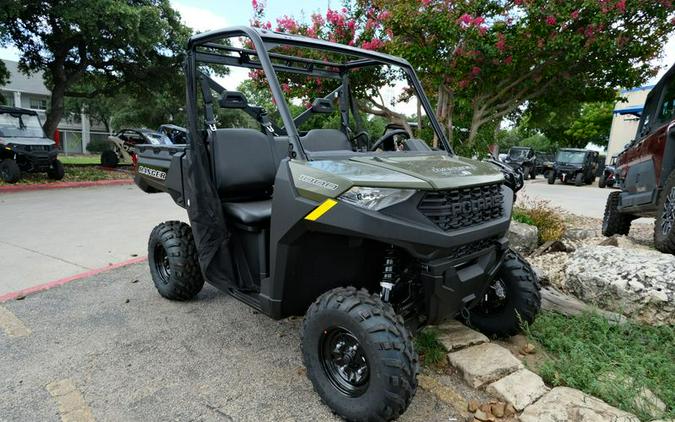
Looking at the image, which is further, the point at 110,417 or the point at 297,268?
the point at 297,268

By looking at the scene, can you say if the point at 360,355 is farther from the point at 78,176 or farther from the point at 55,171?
the point at 78,176

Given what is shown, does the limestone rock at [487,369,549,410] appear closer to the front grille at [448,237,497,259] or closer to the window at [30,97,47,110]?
the front grille at [448,237,497,259]

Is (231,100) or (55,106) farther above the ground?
(55,106)

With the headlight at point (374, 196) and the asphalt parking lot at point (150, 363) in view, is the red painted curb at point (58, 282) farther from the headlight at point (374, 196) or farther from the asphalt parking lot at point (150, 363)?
the headlight at point (374, 196)

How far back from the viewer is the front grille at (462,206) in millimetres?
2141

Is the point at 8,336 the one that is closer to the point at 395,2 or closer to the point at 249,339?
the point at 249,339

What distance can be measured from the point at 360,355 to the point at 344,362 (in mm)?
127

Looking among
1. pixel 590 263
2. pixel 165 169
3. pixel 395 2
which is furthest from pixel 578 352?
pixel 395 2

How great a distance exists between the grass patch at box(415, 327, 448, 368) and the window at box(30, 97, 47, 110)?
47.0 m

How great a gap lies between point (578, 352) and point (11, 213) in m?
8.95

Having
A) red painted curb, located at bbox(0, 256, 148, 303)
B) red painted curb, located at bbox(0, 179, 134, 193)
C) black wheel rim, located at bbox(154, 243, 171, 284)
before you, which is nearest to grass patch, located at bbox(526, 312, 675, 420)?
black wheel rim, located at bbox(154, 243, 171, 284)

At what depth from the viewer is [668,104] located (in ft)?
17.8

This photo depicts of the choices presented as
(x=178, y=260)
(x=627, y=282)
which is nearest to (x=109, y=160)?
(x=178, y=260)

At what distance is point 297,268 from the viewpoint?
248 centimetres
